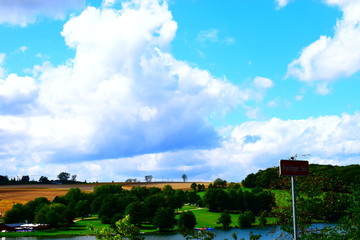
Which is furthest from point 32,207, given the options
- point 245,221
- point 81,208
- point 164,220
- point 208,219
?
point 245,221

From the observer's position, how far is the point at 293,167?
3081 cm

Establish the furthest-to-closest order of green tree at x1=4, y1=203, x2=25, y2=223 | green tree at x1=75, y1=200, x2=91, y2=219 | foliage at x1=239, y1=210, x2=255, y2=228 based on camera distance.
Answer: green tree at x1=75, y1=200, x2=91, y2=219 → green tree at x1=4, y1=203, x2=25, y2=223 → foliage at x1=239, y1=210, x2=255, y2=228

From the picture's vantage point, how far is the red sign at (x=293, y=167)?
30317mm

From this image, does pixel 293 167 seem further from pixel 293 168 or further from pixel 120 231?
pixel 120 231

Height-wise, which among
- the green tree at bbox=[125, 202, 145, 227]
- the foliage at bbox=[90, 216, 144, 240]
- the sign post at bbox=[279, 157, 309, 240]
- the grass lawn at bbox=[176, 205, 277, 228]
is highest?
the sign post at bbox=[279, 157, 309, 240]

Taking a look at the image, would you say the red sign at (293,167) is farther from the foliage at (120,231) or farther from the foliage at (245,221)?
the foliage at (245,221)

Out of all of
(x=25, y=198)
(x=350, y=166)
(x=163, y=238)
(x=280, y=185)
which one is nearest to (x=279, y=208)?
(x=280, y=185)

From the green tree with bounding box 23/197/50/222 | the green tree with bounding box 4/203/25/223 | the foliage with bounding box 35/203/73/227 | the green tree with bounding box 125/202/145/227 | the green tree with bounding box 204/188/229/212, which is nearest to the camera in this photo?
the green tree with bounding box 125/202/145/227

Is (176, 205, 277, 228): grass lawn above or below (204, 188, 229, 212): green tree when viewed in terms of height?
below

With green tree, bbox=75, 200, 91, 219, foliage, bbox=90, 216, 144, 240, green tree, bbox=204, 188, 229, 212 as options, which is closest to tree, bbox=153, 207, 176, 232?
green tree, bbox=204, 188, 229, 212

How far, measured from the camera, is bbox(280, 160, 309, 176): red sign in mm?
30317

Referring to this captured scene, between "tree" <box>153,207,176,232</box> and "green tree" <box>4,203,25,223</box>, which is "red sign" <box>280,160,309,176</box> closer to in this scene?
"tree" <box>153,207,176,232</box>

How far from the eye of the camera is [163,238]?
122188 millimetres

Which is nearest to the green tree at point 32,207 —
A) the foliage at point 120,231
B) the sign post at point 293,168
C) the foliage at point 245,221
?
the foliage at point 245,221
